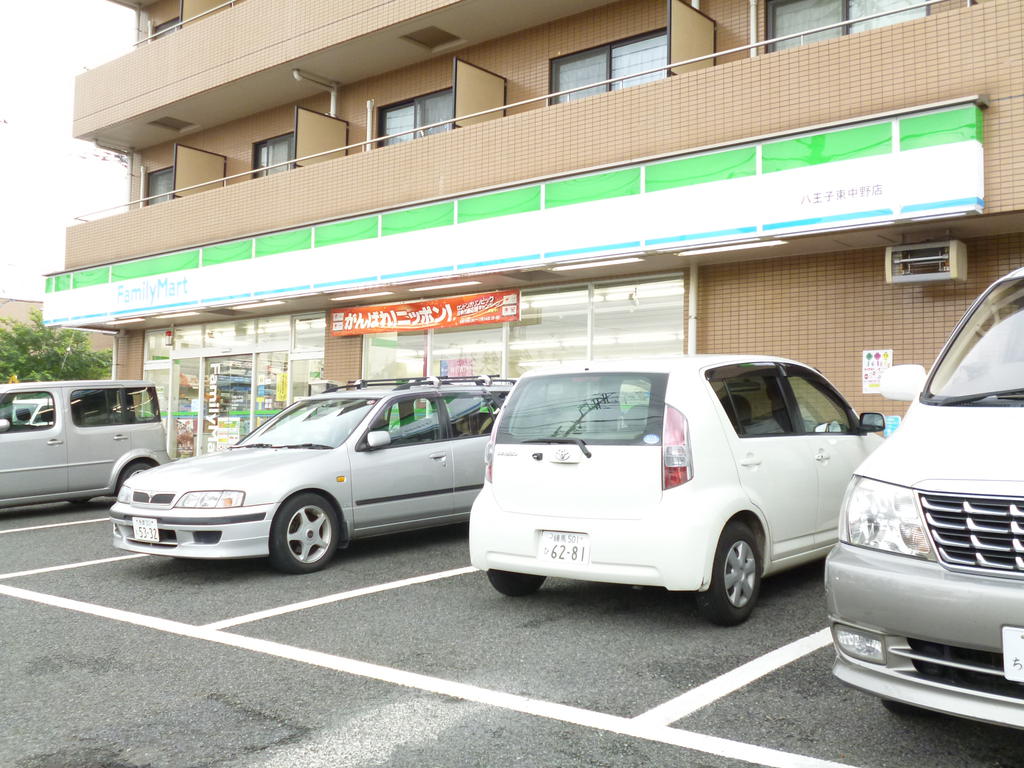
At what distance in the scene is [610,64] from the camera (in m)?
13.1

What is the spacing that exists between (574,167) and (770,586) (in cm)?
711

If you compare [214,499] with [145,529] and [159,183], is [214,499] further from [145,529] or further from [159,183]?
[159,183]

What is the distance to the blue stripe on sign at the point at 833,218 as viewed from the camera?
8.74 m

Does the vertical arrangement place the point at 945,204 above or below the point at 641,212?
below

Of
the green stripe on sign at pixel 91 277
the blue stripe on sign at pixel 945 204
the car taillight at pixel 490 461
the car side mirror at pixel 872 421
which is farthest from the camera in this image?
the green stripe on sign at pixel 91 277

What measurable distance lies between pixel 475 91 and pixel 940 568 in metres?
12.0

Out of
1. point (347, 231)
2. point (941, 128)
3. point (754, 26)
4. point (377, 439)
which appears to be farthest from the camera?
point (347, 231)

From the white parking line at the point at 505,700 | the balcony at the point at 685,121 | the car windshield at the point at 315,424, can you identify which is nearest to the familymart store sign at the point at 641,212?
the balcony at the point at 685,121

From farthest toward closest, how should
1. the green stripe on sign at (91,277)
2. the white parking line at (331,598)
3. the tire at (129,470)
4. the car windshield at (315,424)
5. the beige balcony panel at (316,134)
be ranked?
the green stripe on sign at (91,277)
the beige balcony panel at (316,134)
the tire at (129,470)
the car windshield at (315,424)
the white parking line at (331,598)

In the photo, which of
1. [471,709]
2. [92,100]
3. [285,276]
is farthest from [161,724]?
[92,100]

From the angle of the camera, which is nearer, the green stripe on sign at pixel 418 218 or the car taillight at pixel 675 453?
the car taillight at pixel 675 453

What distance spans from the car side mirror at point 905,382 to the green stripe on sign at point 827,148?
17.3 feet

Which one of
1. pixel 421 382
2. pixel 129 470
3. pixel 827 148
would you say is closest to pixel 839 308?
Answer: pixel 827 148

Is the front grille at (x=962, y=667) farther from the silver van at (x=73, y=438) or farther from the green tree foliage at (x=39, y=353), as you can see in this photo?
the green tree foliage at (x=39, y=353)
